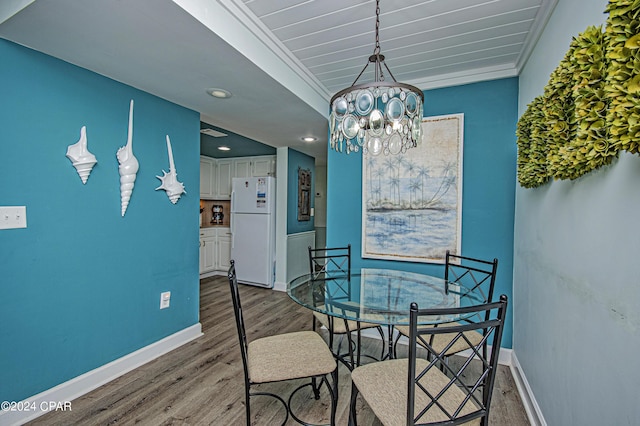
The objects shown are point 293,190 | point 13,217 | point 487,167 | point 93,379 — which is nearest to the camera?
point 13,217

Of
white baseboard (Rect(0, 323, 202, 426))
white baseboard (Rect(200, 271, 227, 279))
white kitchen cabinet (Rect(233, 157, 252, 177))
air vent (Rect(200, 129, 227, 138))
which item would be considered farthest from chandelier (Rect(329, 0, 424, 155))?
white baseboard (Rect(200, 271, 227, 279))

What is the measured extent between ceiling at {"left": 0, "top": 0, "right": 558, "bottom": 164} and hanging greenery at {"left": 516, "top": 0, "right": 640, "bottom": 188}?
2.27 feet

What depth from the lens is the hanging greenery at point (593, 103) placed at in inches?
29.3

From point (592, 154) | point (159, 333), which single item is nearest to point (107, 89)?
point (159, 333)

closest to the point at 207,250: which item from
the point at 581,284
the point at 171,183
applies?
the point at 171,183

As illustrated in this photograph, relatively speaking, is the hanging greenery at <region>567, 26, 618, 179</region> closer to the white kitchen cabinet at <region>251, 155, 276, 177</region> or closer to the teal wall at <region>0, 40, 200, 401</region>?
the teal wall at <region>0, 40, 200, 401</region>

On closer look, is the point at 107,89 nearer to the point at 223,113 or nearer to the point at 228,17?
the point at 223,113

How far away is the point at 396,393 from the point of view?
3.99 ft

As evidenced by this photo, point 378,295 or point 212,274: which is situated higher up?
point 378,295

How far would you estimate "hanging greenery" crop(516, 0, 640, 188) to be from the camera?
0.74 m

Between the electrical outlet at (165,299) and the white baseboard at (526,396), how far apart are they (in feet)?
8.92

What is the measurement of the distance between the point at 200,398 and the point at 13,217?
5.07 feet

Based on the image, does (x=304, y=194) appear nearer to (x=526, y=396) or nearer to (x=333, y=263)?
(x=333, y=263)

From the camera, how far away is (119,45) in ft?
5.41
